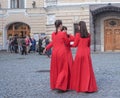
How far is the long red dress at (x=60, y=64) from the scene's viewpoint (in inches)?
422

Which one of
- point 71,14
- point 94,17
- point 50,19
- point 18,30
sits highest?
point 71,14

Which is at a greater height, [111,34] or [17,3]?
[17,3]

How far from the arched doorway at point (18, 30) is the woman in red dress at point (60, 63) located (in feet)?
107

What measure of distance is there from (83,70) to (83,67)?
0.26 ft

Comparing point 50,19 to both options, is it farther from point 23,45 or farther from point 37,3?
point 37,3

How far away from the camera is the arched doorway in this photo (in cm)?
4350

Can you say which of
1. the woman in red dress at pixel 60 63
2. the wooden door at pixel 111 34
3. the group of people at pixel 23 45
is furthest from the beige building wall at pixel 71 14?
the woman in red dress at pixel 60 63

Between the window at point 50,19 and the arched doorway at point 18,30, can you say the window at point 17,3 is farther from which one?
the window at point 50,19

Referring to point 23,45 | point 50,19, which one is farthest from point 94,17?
point 23,45

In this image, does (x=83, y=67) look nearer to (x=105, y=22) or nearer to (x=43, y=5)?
(x=105, y=22)

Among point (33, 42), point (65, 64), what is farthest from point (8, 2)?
point (65, 64)

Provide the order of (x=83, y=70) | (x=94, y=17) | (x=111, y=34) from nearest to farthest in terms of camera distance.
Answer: (x=83, y=70)
(x=94, y=17)
(x=111, y=34)

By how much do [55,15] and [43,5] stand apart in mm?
5383

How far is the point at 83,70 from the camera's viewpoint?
35.3 ft
